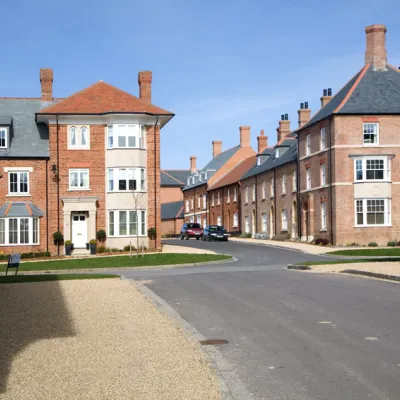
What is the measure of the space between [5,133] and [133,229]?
10.8 metres

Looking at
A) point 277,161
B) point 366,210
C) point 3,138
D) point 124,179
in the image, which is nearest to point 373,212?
point 366,210

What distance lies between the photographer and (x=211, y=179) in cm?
8206

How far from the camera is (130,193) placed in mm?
43375

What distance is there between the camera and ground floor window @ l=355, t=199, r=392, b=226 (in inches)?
1781

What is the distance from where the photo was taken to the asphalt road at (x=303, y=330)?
24.9ft

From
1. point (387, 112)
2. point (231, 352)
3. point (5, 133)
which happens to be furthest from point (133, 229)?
point (231, 352)

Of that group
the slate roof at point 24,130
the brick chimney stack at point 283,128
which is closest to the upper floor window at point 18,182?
the slate roof at point 24,130

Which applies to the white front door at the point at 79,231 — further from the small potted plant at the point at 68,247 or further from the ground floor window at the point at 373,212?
the ground floor window at the point at 373,212

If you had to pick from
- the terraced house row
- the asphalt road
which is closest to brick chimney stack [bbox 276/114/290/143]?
Answer: the terraced house row

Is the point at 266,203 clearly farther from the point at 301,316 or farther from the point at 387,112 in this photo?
the point at 301,316

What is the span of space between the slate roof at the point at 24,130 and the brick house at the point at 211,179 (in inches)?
1363

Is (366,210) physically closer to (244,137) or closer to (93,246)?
(93,246)

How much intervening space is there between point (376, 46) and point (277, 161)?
15438mm

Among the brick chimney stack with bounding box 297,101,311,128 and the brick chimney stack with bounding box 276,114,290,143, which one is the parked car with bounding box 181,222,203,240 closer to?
the brick chimney stack with bounding box 276,114,290,143
